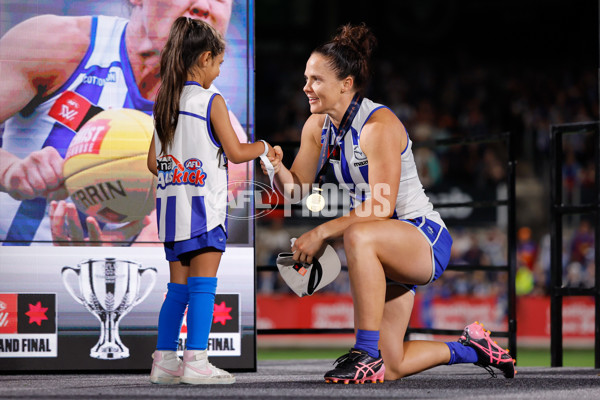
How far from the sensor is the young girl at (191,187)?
9.18ft

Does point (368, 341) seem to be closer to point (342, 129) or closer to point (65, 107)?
point (342, 129)

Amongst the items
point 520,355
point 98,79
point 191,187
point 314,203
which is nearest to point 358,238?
point 191,187

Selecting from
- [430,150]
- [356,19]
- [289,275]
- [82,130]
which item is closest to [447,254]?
[289,275]

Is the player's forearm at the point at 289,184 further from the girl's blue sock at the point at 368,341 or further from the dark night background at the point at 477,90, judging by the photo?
the dark night background at the point at 477,90

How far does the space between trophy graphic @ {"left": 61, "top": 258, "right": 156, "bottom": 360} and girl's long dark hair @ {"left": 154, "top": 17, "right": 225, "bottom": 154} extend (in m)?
1.00

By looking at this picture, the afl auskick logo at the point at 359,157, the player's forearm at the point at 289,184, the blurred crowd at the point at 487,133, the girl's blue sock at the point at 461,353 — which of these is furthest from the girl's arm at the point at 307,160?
the blurred crowd at the point at 487,133

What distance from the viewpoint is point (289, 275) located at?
9.75 ft

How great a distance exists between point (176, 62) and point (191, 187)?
457mm

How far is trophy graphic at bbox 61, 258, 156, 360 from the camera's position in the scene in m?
3.66

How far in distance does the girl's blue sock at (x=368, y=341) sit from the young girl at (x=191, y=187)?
19.2 inches

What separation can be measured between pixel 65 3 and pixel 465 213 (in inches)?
304

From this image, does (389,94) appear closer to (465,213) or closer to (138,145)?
(465,213)

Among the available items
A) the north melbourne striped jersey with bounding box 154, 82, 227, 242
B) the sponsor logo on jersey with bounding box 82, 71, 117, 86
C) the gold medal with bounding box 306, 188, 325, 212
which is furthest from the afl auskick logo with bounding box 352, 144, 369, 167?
the gold medal with bounding box 306, 188, 325, 212

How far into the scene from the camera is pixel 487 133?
451 inches
